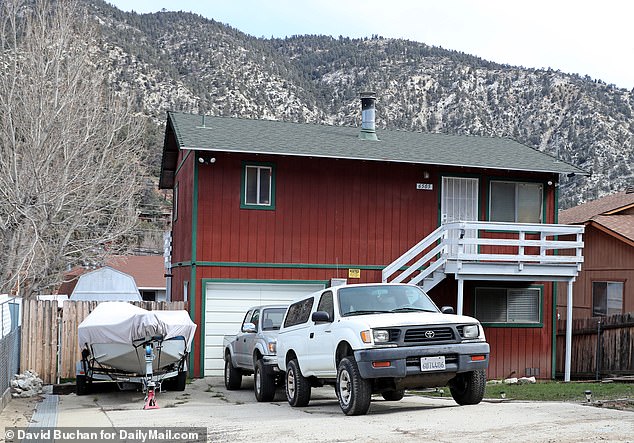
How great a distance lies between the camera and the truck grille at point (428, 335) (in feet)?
43.1

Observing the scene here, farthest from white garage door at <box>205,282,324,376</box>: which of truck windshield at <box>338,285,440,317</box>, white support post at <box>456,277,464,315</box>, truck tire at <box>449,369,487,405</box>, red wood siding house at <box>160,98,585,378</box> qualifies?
truck tire at <box>449,369,487,405</box>

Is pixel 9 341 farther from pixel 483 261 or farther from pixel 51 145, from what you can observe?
pixel 51 145

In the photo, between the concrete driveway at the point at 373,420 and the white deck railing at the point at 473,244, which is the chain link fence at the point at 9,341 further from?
the white deck railing at the point at 473,244

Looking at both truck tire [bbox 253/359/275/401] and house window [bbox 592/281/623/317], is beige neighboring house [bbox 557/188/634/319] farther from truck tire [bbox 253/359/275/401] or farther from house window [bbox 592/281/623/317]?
truck tire [bbox 253/359/275/401]

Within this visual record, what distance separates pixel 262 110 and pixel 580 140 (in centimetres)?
2719

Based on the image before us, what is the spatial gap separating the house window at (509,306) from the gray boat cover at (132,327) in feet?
31.5

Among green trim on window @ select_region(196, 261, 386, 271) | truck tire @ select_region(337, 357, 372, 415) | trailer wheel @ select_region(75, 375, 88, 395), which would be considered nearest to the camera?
truck tire @ select_region(337, 357, 372, 415)

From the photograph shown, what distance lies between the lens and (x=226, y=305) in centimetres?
2302

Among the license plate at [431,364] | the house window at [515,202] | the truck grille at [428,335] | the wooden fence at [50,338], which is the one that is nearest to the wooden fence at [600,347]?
the house window at [515,202]

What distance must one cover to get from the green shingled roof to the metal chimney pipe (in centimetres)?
31

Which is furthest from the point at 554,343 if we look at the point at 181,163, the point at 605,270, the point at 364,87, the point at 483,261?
the point at 364,87

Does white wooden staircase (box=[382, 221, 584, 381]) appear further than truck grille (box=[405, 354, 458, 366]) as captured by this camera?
Yes

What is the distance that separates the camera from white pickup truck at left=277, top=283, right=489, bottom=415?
509 inches

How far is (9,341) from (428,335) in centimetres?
849
